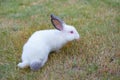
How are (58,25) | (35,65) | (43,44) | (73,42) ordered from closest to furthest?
(35,65) → (43,44) → (58,25) → (73,42)

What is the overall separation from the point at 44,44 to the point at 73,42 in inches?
17.9

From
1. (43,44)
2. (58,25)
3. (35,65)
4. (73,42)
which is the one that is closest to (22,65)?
(35,65)

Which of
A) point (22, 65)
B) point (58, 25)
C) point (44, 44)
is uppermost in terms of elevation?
point (58, 25)

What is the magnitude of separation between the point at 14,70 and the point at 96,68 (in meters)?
0.77

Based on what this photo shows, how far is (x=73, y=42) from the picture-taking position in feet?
11.7

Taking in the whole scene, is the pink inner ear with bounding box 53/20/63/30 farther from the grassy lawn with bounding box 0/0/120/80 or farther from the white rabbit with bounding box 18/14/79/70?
the grassy lawn with bounding box 0/0/120/80

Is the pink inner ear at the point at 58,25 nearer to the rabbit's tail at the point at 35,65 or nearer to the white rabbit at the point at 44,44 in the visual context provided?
the white rabbit at the point at 44,44

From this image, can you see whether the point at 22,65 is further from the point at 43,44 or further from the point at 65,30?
the point at 65,30

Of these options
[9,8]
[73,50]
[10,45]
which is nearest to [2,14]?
[9,8]

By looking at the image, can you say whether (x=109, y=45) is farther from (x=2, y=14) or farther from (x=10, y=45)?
(x=2, y=14)

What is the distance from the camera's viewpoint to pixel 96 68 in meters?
3.14

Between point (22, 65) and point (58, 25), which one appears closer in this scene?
point (22, 65)

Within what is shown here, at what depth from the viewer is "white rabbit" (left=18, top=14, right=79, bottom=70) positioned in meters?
3.10

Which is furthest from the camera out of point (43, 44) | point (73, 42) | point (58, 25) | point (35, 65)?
point (73, 42)
